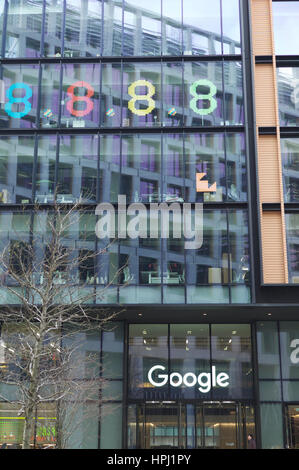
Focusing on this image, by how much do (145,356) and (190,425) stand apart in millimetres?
3454

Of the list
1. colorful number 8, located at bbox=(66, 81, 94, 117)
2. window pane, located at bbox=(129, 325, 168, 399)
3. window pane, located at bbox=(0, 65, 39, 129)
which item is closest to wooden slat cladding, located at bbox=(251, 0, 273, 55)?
colorful number 8, located at bbox=(66, 81, 94, 117)

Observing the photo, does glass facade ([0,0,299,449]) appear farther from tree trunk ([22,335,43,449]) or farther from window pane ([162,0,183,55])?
tree trunk ([22,335,43,449])

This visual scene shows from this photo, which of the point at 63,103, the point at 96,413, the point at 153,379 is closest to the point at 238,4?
the point at 63,103

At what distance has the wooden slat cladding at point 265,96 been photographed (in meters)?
25.8

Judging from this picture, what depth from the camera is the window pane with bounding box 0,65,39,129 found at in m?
25.6

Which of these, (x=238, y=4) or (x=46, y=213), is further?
(x=238, y=4)

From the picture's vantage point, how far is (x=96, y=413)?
23.8 m

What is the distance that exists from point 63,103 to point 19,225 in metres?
5.97

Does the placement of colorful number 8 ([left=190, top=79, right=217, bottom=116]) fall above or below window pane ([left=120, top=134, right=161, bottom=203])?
above

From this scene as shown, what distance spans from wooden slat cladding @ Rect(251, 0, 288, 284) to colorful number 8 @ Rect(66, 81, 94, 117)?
760cm

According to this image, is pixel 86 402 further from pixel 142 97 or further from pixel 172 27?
pixel 172 27

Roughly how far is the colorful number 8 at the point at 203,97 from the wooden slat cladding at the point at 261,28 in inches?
110
